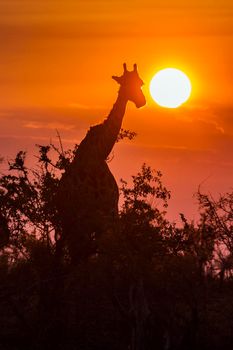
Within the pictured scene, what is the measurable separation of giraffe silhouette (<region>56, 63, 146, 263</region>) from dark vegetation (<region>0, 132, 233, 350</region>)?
49 cm

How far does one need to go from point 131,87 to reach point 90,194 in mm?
10267

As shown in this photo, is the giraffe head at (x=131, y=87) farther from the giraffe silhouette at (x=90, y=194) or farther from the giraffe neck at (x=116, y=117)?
the giraffe silhouette at (x=90, y=194)

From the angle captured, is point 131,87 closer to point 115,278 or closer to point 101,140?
point 101,140

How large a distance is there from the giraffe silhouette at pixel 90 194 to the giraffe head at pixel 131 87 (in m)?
1.85

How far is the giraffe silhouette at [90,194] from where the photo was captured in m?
27.4

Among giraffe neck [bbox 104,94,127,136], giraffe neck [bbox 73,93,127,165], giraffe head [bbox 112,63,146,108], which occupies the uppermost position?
giraffe head [bbox 112,63,146,108]

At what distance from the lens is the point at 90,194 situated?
2767cm

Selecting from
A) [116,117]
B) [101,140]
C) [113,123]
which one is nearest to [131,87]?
[116,117]

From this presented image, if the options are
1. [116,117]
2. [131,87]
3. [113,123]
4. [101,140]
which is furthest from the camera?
[131,87]

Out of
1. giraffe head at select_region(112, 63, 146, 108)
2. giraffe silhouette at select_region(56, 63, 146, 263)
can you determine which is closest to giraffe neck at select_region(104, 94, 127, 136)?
giraffe silhouette at select_region(56, 63, 146, 263)

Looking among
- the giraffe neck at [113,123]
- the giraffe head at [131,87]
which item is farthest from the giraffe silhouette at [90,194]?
the giraffe head at [131,87]

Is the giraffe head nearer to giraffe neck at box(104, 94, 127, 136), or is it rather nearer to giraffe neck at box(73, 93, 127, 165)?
giraffe neck at box(104, 94, 127, 136)

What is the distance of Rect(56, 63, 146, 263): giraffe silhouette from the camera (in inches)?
1080

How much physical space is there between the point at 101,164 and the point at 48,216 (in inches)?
204
